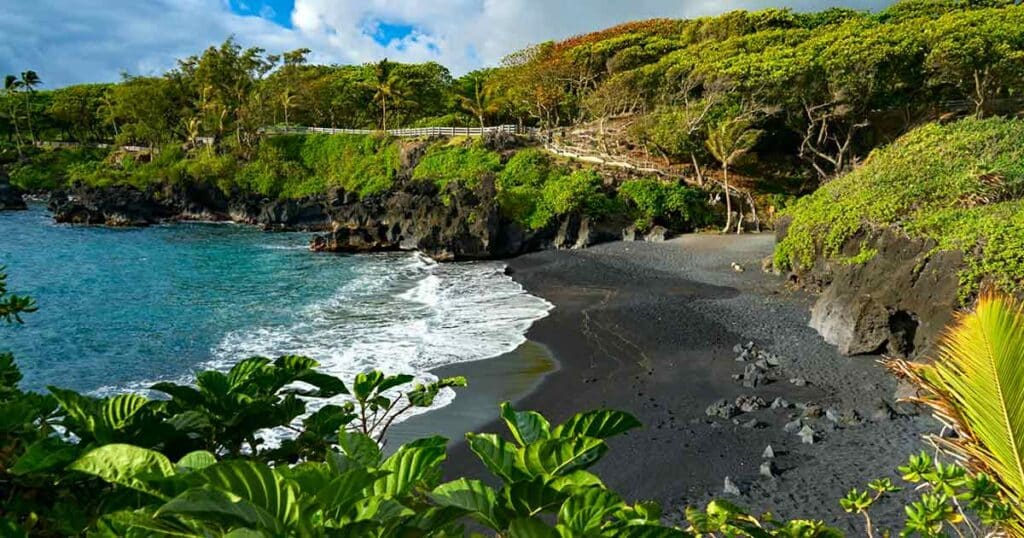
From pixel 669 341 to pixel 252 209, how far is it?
39.3 meters

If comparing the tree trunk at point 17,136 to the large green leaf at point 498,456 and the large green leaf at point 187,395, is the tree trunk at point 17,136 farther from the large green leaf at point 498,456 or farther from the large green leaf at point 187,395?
the large green leaf at point 498,456

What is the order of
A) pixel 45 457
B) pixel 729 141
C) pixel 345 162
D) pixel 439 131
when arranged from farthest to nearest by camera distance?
pixel 345 162 < pixel 439 131 < pixel 729 141 < pixel 45 457

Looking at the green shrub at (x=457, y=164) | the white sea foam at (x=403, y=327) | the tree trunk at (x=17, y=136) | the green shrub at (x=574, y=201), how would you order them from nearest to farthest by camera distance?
the white sea foam at (x=403, y=327) < the green shrub at (x=574, y=201) < the green shrub at (x=457, y=164) < the tree trunk at (x=17, y=136)

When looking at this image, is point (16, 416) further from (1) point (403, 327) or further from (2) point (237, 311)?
(2) point (237, 311)

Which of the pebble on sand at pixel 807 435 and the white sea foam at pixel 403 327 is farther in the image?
the white sea foam at pixel 403 327

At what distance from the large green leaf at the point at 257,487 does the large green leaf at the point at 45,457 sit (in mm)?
1060

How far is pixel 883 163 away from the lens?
20.5m

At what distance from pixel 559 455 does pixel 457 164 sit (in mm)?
39230

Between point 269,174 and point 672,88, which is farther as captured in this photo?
point 269,174

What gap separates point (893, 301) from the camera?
13703 millimetres

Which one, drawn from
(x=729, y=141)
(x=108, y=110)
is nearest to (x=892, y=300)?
(x=729, y=141)

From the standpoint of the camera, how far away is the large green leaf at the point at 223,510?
1.08 meters

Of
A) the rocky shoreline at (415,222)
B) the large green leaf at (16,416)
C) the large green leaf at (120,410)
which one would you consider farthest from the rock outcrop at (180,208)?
the large green leaf at (120,410)

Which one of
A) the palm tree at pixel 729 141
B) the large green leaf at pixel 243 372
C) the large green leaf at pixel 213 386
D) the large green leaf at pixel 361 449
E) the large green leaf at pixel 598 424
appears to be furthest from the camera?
the palm tree at pixel 729 141
